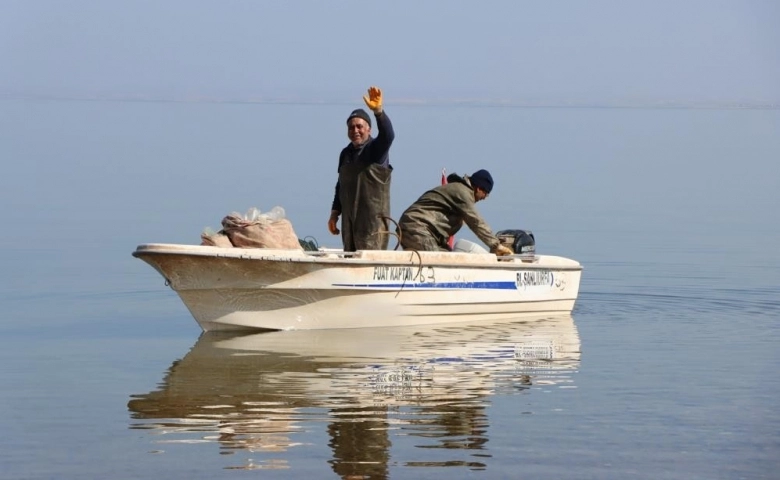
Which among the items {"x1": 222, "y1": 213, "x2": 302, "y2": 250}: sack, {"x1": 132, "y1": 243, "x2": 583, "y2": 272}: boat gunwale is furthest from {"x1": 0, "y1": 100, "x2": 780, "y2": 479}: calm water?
{"x1": 222, "y1": 213, "x2": 302, "y2": 250}: sack

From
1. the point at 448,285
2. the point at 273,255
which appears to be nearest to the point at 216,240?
the point at 273,255

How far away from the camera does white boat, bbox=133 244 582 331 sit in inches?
514

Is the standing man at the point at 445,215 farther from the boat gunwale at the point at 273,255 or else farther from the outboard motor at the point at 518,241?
the outboard motor at the point at 518,241

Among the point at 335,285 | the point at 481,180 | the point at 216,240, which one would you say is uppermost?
the point at 481,180

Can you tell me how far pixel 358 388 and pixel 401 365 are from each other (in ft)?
3.64

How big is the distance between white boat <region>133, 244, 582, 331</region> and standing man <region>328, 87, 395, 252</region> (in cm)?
37

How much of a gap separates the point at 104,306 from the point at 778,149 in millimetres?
32681

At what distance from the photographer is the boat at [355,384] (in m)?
9.73

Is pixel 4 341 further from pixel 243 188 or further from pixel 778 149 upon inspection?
pixel 778 149

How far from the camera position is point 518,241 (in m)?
15.1

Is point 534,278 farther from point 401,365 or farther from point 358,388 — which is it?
point 358,388

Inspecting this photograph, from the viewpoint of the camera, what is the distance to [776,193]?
100 feet

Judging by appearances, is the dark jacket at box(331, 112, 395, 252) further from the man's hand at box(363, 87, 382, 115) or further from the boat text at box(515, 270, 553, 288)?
the boat text at box(515, 270, 553, 288)

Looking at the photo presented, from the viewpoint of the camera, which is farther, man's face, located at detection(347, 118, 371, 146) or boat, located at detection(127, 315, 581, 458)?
man's face, located at detection(347, 118, 371, 146)
